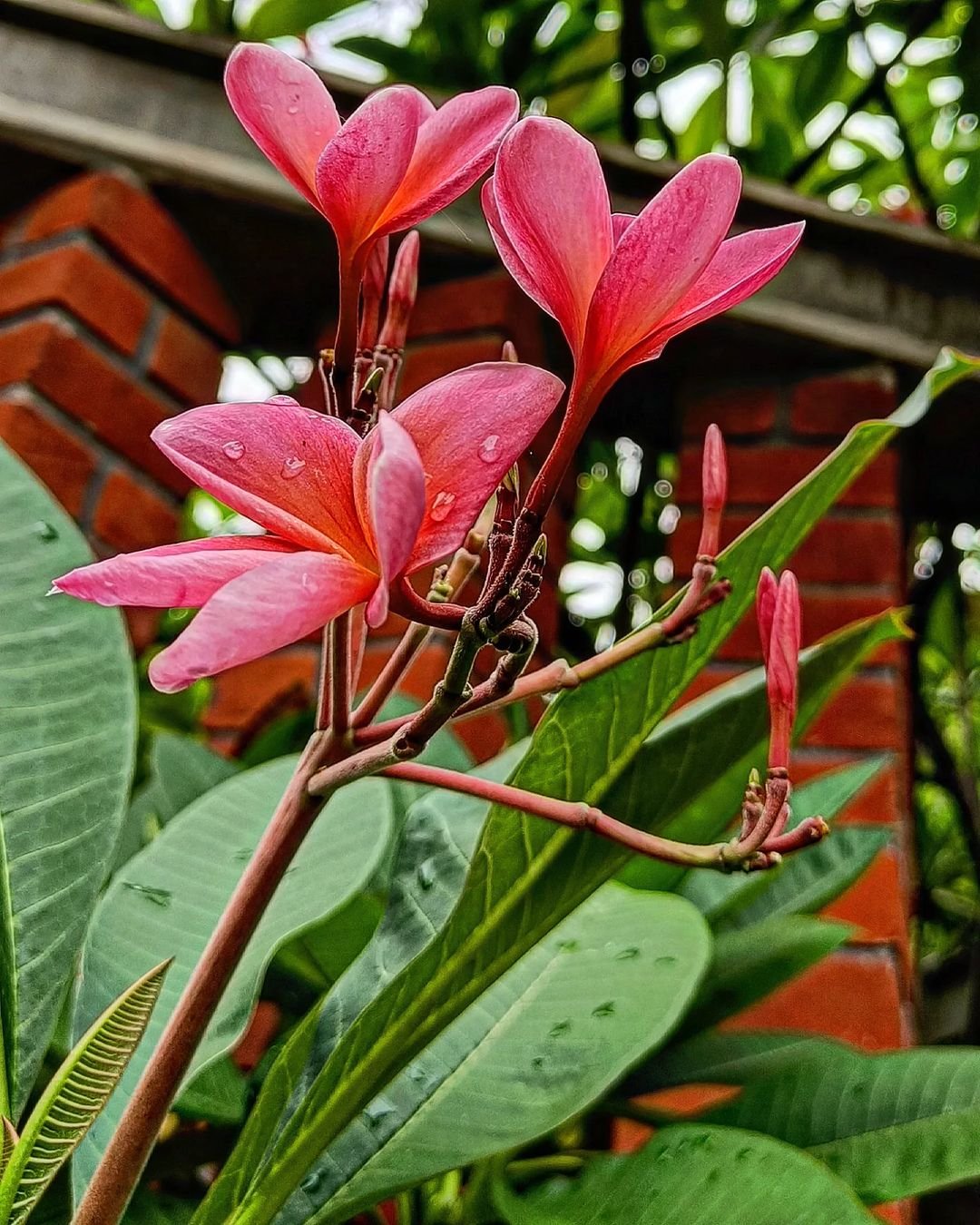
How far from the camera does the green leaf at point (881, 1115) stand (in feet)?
1.69

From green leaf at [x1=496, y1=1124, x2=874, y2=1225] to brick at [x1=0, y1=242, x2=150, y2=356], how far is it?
89 cm

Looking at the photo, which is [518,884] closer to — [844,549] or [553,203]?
[553,203]

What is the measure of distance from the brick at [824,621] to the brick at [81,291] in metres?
0.72

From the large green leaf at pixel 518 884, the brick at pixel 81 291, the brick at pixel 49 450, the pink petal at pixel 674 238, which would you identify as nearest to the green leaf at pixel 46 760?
the large green leaf at pixel 518 884

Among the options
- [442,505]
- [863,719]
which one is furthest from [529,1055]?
[863,719]

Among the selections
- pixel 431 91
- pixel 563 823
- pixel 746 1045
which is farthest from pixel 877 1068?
pixel 431 91

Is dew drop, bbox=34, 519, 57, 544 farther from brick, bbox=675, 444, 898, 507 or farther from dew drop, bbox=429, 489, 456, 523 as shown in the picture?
brick, bbox=675, 444, 898, 507

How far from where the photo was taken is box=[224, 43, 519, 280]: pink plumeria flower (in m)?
0.29

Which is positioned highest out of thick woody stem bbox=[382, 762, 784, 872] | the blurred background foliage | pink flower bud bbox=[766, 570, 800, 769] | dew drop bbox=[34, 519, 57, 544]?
the blurred background foliage

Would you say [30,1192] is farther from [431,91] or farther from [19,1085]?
[431,91]

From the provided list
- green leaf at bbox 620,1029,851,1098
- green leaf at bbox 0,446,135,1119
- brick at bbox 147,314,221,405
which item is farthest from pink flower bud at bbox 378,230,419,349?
brick at bbox 147,314,221,405

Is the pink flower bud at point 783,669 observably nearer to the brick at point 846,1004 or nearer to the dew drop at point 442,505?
the dew drop at point 442,505

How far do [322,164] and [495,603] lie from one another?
0.14 meters

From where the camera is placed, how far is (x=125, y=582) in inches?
9.4
